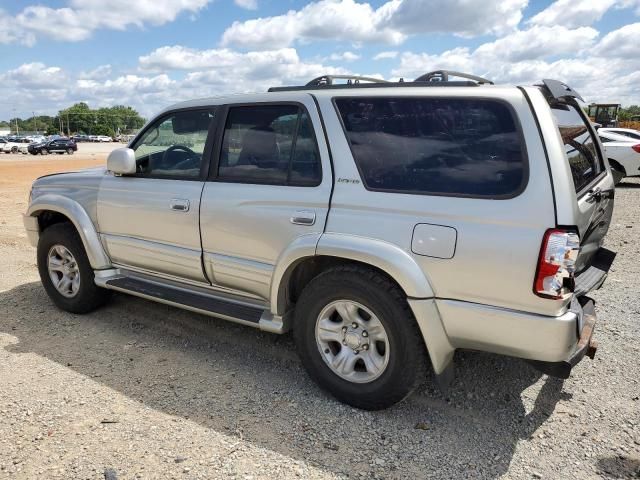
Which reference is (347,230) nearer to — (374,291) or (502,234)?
(374,291)

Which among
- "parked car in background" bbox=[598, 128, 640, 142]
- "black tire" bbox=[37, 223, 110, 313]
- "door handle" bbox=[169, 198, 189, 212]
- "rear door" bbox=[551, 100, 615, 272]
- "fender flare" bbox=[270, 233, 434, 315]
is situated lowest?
"black tire" bbox=[37, 223, 110, 313]

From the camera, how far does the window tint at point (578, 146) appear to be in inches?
115

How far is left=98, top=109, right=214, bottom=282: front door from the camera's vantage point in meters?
3.72

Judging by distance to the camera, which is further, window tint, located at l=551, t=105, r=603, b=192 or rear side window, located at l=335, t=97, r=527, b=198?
window tint, located at l=551, t=105, r=603, b=192

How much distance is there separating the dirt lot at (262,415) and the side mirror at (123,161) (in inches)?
52.4

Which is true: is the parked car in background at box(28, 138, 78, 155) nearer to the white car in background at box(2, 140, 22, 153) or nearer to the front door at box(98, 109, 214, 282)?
the white car in background at box(2, 140, 22, 153)

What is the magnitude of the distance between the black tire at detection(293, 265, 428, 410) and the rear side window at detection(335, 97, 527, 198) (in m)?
0.56

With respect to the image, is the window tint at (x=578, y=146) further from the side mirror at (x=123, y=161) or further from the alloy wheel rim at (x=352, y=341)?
the side mirror at (x=123, y=161)

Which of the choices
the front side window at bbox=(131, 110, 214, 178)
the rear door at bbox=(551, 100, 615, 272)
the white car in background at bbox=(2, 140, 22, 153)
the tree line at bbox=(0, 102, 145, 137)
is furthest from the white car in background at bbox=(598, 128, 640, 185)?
the tree line at bbox=(0, 102, 145, 137)

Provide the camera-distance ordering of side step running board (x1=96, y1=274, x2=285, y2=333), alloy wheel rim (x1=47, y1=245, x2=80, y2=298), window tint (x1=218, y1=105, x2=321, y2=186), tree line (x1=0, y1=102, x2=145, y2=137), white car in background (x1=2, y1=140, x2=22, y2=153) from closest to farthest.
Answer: window tint (x1=218, y1=105, x2=321, y2=186) < side step running board (x1=96, y1=274, x2=285, y2=333) < alloy wheel rim (x1=47, y1=245, x2=80, y2=298) < white car in background (x1=2, y1=140, x2=22, y2=153) < tree line (x1=0, y1=102, x2=145, y2=137)

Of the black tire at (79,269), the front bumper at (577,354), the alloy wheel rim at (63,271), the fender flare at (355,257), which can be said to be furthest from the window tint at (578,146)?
the alloy wheel rim at (63,271)

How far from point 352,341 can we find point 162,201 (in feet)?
5.90

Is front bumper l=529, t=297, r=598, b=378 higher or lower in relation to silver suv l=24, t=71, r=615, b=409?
lower

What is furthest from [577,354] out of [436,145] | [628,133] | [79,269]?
[628,133]
